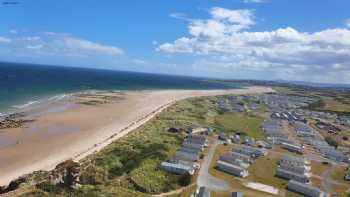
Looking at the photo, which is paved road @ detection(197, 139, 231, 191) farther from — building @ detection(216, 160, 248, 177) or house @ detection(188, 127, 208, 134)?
house @ detection(188, 127, 208, 134)

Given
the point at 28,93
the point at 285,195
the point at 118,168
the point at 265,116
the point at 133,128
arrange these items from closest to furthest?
the point at 285,195 → the point at 118,168 → the point at 133,128 → the point at 265,116 → the point at 28,93

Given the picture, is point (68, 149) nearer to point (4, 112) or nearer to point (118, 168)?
point (118, 168)

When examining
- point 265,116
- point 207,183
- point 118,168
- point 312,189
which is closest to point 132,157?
point 118,168

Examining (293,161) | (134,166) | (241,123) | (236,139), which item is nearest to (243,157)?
(293,161)

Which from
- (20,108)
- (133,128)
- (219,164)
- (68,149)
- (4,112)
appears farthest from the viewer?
(20,108)

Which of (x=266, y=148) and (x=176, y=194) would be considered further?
(x=266, y=148)
